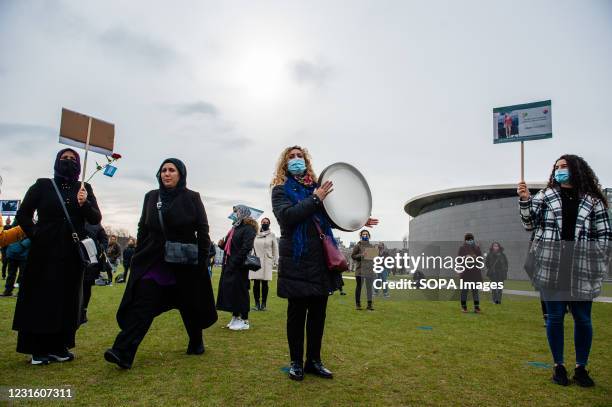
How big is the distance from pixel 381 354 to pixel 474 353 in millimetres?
1251

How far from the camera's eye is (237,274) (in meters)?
7.14

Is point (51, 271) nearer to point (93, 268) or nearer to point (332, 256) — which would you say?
point (93, 268)

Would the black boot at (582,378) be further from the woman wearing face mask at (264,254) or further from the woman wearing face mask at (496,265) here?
the woman wearing face mask at (496,265)

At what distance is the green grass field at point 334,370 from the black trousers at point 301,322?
291mm

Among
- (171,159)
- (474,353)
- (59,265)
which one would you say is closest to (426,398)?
(474,353)

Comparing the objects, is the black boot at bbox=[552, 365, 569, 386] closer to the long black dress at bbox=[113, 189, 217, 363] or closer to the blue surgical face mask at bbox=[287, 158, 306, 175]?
the blue surgical face mask at bbox=[287, 158, 306, 175]

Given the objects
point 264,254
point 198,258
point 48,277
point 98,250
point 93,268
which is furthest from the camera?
point 264,254

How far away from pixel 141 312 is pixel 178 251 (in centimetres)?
67

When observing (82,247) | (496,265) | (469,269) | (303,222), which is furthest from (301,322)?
(496,265)

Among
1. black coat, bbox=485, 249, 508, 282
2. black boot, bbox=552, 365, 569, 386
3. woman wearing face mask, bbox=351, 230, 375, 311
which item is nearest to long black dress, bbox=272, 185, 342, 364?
black boot, bbox=552, 365, 569, 386

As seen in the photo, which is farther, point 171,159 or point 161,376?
point 171,159

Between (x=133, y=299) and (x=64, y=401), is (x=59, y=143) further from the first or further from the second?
(x=64, y=401)

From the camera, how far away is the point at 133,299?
14.0ft

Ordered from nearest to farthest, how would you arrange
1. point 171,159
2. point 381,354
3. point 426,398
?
point 426,398 → point 171,159 → point 381,354
